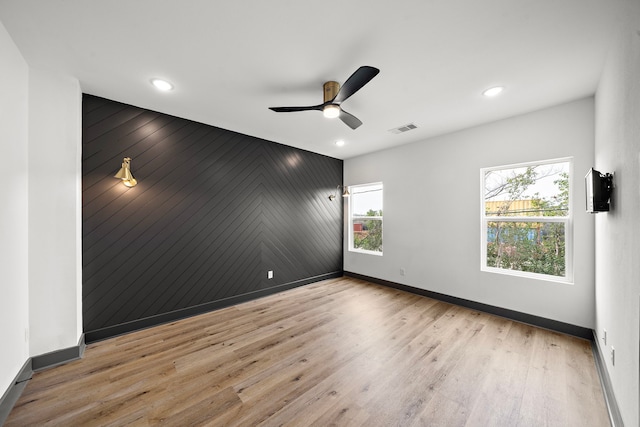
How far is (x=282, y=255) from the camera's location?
439cm

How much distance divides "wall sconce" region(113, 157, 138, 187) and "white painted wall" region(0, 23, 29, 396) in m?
0.65

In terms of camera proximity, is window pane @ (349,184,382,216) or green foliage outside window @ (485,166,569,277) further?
window pane @ (349,184,382,216)

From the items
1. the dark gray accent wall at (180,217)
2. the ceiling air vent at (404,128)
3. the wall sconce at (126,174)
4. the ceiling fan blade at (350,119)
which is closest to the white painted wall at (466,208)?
the ceiling air vent at (404,128)

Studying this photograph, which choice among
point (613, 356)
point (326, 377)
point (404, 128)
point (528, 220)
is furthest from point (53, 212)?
point (528, 220)

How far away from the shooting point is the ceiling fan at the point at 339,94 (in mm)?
1835

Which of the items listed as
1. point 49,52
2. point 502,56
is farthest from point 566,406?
point 49,52

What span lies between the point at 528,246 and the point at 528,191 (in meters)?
0.72

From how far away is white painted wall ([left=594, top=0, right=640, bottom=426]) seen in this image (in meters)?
1.29

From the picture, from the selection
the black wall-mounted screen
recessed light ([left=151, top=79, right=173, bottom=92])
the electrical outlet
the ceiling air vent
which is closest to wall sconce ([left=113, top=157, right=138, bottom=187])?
recessed light ([left=151, top=79, right=173, bottom=92])

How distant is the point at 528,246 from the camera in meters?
3.19

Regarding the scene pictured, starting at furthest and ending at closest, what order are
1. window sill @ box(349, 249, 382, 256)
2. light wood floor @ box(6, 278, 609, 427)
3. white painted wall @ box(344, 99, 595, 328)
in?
1. window sill @ box(349, 249, 382, 256)
2. white painted wall @ box(344, 99, 595, 328)
3. light wood floor @ box(6, 278, 609, 427)

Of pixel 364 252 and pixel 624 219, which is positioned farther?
pixel 364 252

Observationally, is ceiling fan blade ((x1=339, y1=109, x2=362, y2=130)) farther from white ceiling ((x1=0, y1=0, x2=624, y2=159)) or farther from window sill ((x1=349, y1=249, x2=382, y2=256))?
window sill ((x1=349, y1=249, x2=382, y2=256))

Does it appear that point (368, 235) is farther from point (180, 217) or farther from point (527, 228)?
point (180, 217)
